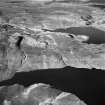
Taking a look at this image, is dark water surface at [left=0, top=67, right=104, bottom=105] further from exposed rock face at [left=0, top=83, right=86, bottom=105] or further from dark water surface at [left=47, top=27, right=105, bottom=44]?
dark water surface at [left=47, top=27, right=105, bottom=44]

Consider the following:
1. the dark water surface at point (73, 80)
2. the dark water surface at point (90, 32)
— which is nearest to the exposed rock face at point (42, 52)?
the dark water surface at point (73, 80)

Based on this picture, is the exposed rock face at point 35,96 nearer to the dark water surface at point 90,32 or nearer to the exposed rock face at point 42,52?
the exposed rock face at point 42,52

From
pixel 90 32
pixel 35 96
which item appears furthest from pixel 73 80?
pixel 90 32

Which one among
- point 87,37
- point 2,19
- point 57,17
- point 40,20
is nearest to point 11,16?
point 2,19

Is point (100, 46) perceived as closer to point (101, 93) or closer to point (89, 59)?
point (89, 59)

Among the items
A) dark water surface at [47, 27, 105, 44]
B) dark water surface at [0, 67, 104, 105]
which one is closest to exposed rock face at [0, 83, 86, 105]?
dark water surface at [0, 67, 104, 105]
